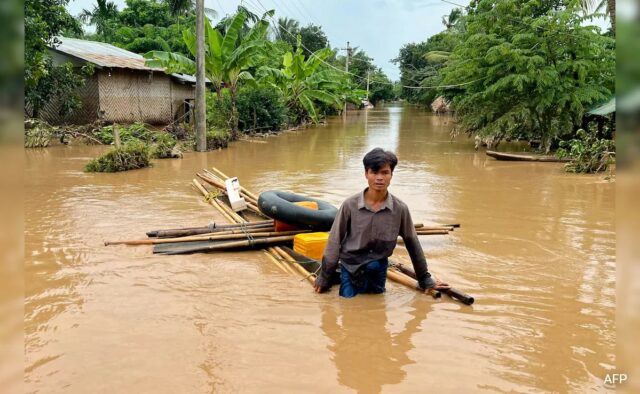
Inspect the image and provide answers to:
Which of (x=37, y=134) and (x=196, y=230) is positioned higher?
(x=37, y=134)

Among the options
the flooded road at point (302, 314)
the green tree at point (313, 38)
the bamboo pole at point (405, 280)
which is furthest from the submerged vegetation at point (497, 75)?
the green tree at point (313, 38)

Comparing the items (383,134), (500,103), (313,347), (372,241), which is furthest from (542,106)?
(313,347)

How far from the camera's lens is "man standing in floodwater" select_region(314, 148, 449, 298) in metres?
4.40

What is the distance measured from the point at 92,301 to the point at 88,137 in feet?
42.3

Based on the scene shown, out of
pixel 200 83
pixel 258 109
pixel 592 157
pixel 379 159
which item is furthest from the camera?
pixel 258 109

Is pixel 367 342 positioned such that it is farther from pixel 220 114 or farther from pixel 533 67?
pixel 220 114

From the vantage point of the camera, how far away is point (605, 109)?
13.7 meters

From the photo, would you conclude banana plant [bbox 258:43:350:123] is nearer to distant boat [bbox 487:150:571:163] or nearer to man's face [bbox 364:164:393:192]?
distant boat [bbox 487:150:571:163]

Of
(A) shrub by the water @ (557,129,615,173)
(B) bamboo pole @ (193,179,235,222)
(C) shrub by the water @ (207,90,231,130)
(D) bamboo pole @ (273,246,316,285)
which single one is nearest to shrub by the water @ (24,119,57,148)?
(C) shrub by the water @ (207,90,231,130)

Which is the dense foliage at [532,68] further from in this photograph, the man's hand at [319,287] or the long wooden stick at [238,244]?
the man's hand at [319,287]

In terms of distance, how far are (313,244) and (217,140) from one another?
1195cm

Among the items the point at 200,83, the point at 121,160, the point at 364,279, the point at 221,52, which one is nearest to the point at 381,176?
the point at 364,279

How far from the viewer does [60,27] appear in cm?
1345

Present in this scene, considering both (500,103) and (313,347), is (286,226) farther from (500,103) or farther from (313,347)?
(500,103)
